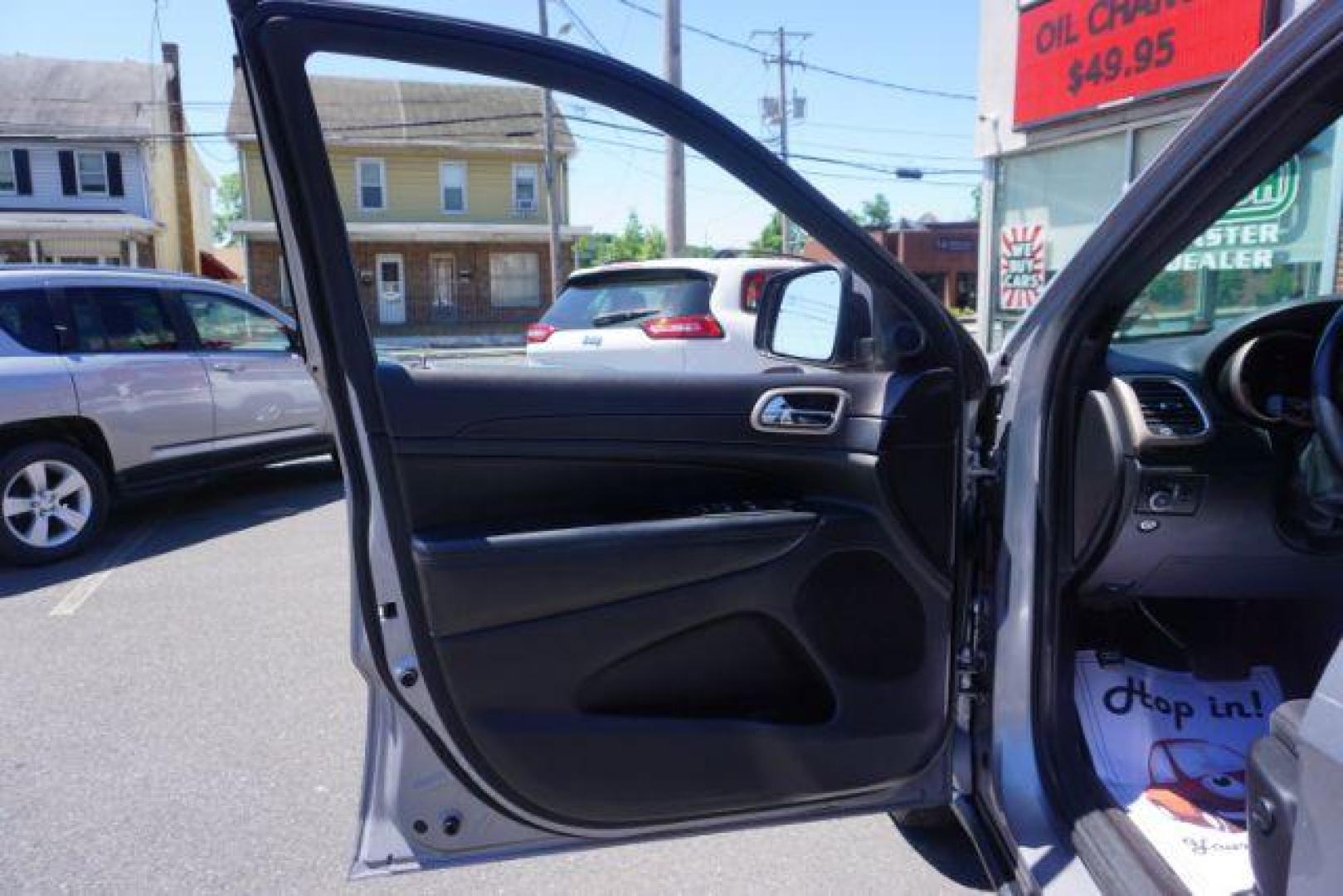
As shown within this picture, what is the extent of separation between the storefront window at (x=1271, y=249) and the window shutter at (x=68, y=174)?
2974 centimetres

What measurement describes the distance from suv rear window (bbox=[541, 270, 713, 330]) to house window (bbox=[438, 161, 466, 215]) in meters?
21.0

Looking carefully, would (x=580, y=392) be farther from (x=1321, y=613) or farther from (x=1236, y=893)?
(x=1321, y=613)

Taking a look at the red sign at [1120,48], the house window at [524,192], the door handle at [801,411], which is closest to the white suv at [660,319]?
the door handle at [801,411]

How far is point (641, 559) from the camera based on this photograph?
1.98m

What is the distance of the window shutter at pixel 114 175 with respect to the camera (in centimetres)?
2814

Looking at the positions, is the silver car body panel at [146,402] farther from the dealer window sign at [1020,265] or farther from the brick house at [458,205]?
the brick house at [458,205]

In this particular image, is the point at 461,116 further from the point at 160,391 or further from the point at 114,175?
the point at 160,391

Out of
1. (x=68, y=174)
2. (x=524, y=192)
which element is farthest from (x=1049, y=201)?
(x=68, y=174)

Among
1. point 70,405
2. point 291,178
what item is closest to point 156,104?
point 70,405

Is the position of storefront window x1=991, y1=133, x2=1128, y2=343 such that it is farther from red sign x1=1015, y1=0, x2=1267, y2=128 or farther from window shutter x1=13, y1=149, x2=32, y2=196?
window shutter x1=13, y1=149, x2=32, y2=196

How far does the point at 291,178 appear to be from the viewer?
1.74 meters

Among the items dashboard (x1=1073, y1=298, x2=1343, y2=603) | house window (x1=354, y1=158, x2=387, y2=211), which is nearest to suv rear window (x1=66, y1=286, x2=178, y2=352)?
dashboard (x1=1073, y1=298, x2=1343, y2=603)

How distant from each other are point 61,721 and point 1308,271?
9.52 meters

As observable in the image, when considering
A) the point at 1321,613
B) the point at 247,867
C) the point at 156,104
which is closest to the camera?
the point at 1321,613
